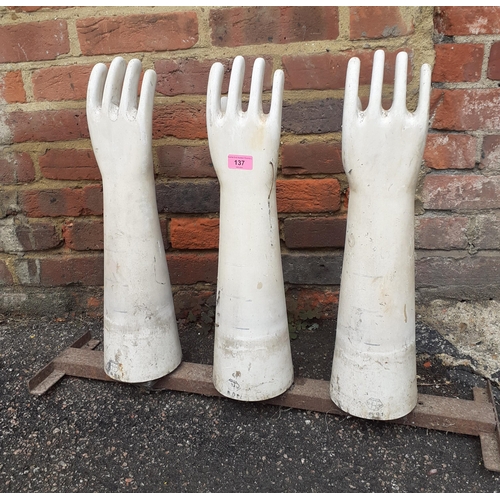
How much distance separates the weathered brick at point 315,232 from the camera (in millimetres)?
1220

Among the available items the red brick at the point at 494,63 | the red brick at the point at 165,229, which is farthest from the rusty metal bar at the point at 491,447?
the red brick at the point at 165,229

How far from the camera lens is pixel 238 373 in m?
0.93

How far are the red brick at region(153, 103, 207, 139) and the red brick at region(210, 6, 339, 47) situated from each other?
177 millimetres

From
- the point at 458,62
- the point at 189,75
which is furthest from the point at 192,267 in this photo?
the point at 458,62

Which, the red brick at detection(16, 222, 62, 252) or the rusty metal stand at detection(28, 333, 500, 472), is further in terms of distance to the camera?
the red brick at detection(16, 222, 62, 252)

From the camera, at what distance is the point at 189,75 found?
1.14 m

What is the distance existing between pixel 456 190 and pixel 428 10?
0.42 m

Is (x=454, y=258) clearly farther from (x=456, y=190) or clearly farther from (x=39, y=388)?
(x=39, y=388)

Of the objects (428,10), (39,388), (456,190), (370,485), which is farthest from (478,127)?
(39,388)

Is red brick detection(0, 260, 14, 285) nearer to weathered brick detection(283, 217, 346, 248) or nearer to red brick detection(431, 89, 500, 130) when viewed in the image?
weathered brick detection(283, 217, 346, 248)

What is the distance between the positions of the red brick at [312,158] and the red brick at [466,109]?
0.24 metres

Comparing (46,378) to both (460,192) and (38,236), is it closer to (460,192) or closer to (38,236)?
(38,236)

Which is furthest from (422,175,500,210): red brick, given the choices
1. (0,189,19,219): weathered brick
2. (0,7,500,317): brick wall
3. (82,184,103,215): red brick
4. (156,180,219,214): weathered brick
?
(0,189,19,219): weathered brick

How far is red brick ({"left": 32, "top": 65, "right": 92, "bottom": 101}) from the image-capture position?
3.82 feet
